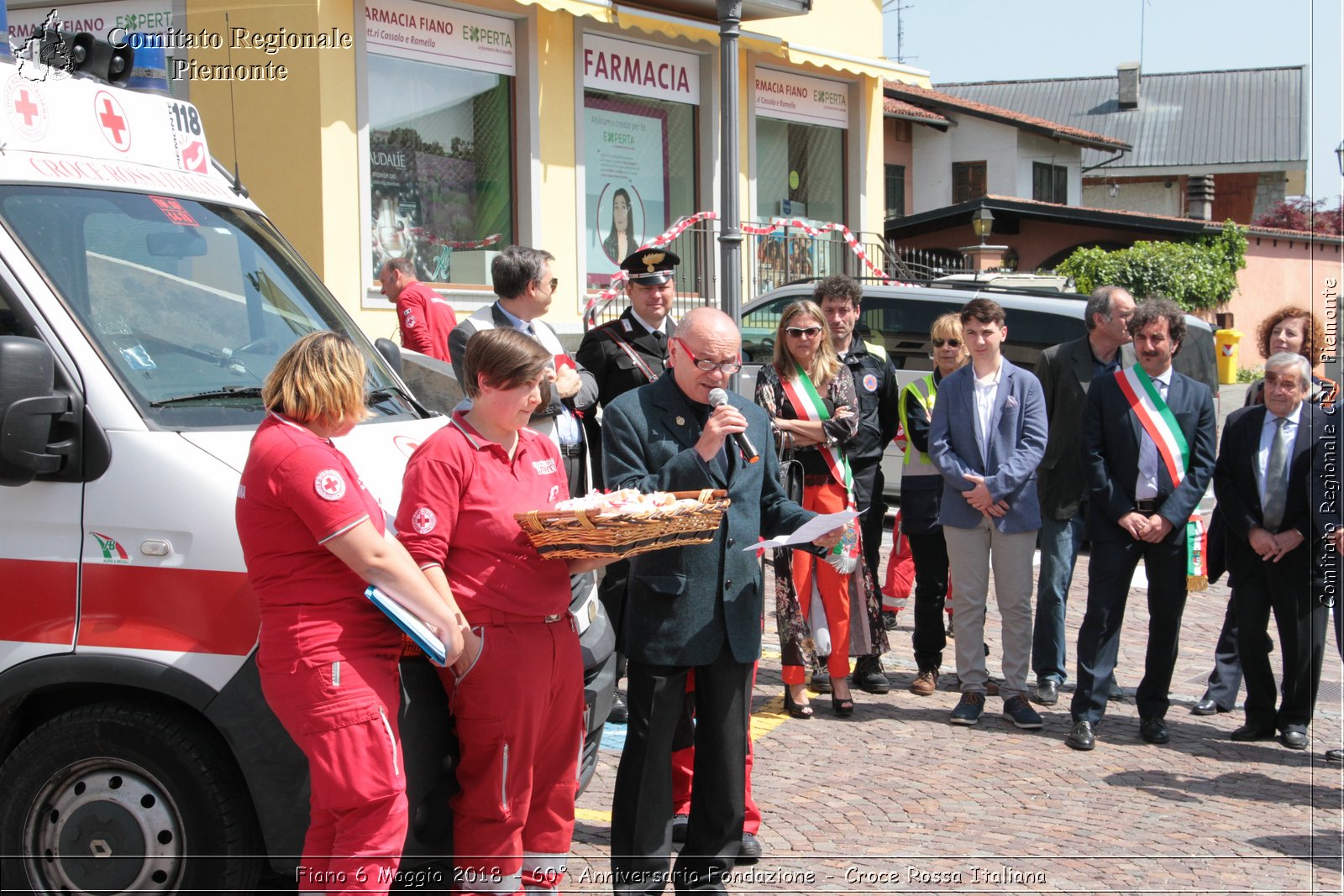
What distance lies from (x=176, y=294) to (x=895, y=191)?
110 feet

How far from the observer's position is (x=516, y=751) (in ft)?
13.4

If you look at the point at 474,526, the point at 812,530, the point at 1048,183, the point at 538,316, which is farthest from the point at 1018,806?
the point at 1048,183

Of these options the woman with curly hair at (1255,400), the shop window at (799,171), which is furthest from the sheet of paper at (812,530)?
the shop window at (799,171)

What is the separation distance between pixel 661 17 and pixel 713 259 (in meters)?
2.96

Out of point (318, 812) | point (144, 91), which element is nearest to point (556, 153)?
point (144, 91)

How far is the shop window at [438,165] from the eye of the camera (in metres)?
13.5

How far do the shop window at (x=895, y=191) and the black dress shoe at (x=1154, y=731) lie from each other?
1199 inches

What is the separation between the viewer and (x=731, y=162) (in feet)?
25.3

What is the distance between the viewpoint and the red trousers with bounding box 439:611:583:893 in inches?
159

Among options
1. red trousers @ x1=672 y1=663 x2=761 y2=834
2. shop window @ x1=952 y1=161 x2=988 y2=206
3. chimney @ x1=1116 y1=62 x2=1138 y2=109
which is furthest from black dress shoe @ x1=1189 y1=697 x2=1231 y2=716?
chimney @ x1=1116 y1=62 x2=1138 y2=109

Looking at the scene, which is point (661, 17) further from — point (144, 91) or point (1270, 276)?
point (1270, 276)

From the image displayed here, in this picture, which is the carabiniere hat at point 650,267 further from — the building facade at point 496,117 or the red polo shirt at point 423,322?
the building facade at point 496,117

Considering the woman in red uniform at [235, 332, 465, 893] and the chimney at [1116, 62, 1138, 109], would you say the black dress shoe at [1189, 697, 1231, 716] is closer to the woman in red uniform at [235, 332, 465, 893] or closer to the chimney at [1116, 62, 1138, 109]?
the woman in red uniform at [235, 332, 465, 893]

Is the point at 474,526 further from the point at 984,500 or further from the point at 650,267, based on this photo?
the point at 984,500
